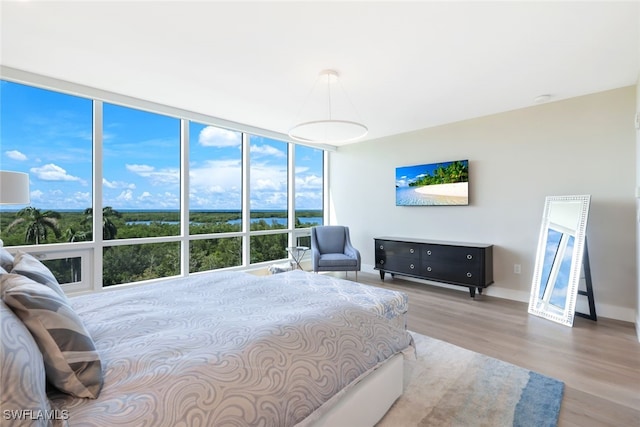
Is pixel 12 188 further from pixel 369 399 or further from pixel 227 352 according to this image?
pixel 369 399

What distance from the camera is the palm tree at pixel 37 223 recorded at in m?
3.04

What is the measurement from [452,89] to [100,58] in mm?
3425

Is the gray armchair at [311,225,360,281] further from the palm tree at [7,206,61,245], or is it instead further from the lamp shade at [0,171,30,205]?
the lamp shade at [0,171,30,205]

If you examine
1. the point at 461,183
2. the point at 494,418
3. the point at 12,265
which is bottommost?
the point at 494,418

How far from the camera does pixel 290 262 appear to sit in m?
5.26

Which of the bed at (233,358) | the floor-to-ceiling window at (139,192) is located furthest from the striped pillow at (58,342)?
the floor-to-ceiling window at (139,192)

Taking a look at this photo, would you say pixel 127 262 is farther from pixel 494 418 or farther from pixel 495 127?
pixel 495 127

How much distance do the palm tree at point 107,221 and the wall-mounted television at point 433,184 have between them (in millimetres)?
4084

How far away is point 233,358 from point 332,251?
13.2 feet

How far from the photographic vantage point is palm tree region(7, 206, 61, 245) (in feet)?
9.98

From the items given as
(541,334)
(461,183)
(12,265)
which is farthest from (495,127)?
(12,265)

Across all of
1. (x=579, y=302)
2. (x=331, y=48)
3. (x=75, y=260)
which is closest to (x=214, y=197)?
(x=75, y=260)

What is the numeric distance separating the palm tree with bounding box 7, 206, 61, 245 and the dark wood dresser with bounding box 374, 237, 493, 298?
4202mm

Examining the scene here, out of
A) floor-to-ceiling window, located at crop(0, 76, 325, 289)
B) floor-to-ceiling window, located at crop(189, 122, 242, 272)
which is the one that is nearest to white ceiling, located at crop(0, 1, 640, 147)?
floor-to-ceiling window, located at crop(0, 76, 325, 289)
